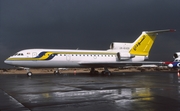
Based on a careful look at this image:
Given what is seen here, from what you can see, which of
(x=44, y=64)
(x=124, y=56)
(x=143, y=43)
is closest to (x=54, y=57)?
(x=44, y=64)

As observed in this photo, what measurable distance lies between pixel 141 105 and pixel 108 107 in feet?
3.75

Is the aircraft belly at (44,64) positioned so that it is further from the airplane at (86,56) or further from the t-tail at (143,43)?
the t-tail at (143,43)

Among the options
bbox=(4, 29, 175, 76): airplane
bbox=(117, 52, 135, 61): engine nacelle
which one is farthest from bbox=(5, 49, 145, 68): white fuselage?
bbox=(117, 52, 135, 61): engine nacelle

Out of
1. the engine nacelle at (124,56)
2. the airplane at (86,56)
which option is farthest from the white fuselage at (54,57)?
the engine nacelle at (124,56)

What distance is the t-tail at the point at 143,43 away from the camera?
31.1m

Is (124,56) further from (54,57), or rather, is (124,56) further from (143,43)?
(54,57)

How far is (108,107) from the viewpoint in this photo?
695 centimetres

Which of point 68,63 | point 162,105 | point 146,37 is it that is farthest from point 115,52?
point 162,105

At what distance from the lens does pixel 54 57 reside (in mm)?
27109

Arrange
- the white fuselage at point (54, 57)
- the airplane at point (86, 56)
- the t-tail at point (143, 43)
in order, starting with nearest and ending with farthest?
the white fuselage at point (54, 57) → the airplane at point (86, 56) → the t-tail at point (143, 43)

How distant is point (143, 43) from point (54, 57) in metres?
13.1

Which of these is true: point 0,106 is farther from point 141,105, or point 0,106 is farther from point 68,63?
point 68,63

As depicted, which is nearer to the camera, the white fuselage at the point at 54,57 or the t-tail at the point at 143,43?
the white fuselage at the point at 54,57

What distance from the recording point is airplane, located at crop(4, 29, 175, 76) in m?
26.0
